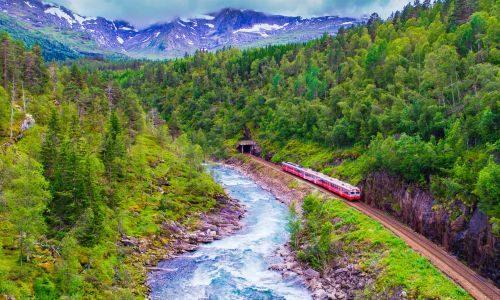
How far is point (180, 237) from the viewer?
62500 millimetres

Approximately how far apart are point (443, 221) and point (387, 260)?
1248 centimetres

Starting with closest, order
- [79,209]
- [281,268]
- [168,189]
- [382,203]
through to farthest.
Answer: [79,209]
[281,268]
[382,203]
[168,189]

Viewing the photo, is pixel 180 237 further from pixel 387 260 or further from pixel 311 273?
pixel 387 260

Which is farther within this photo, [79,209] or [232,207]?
[232,207]

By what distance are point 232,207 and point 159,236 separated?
73.8 ft

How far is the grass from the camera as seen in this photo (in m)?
38.7

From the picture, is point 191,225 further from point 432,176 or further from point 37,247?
point 432,176

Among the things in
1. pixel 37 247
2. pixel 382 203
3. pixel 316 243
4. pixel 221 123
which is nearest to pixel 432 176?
pixel 382 203

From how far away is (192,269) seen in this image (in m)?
52.6

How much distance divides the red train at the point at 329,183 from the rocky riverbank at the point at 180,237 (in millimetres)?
19240

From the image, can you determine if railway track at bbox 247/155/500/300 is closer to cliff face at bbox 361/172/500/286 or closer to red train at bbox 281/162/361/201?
cliff face at bbox 361/172/500/286

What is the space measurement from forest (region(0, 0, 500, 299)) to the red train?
4461 millimetres

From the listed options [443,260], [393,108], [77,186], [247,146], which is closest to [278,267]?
[443,260]

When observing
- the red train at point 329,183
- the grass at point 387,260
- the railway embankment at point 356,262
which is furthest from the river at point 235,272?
the red train at point 329,183
